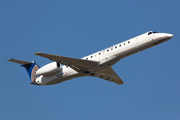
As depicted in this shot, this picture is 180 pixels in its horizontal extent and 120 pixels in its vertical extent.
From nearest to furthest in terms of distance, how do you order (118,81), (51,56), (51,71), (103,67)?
(51,56) → (103,67) → (51,71) → (118,81)

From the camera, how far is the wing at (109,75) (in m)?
24.1

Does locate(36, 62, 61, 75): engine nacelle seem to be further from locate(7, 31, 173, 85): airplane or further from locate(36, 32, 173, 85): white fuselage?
locate(36, 32, 173, 85): white fuselage

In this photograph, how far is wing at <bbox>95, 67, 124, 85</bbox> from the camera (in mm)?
24122

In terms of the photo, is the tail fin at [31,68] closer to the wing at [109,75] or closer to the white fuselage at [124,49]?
the white fuselage at [124,49]

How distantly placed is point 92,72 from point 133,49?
4.31 m

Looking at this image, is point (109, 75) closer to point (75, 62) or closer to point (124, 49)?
point (124, 49)

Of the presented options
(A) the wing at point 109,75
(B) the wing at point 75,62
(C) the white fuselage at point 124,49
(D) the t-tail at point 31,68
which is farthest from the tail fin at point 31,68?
(A) the wing at point 109,75

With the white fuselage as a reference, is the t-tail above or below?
above

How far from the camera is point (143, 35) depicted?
829 inches

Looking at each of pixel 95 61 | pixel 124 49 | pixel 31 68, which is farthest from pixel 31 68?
pixel 124 49

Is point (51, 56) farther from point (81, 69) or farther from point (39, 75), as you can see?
point (39, 75)

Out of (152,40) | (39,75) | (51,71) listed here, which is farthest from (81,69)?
(152,40)

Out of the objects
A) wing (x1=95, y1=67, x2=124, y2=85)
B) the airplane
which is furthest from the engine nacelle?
wing (x1=95, y1=67, x2=124, y2=85)

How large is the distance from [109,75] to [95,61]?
4419mm
